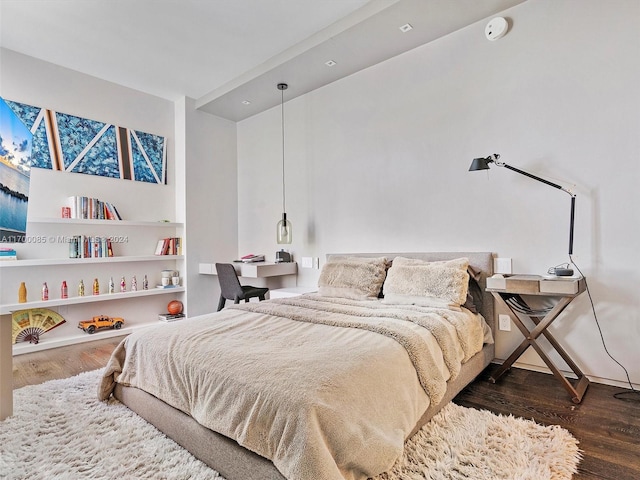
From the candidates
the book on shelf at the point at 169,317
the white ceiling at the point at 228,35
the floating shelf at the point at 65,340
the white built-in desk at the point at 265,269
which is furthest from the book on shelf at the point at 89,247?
the white ceiling at the point at 228,35

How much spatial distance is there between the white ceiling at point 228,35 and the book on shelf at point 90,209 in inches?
57.4

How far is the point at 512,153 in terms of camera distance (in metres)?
2.74

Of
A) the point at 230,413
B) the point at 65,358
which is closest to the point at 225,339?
the point at 230,413

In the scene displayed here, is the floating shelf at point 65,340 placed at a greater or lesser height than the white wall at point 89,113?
lesser

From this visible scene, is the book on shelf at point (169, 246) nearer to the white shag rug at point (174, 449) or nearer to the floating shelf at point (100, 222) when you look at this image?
the floating shelf at point (100, 222)

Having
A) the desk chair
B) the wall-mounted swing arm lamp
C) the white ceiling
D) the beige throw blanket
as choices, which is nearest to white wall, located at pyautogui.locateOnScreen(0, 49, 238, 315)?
the white ceiling

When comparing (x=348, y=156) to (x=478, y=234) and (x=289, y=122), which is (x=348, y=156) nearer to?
(x=289, y=122)

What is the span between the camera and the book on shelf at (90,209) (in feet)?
12.4

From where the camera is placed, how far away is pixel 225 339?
1.78 m

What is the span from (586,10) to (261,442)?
131 inches

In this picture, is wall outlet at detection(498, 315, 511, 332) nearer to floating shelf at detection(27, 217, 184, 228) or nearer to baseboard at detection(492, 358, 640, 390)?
baseboard at detection(492, 358, 640, 390)

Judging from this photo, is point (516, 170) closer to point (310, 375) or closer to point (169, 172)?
point (310, 375)

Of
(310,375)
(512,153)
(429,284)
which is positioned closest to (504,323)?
(429,284)

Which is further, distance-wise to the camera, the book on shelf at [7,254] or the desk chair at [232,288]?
the desk chair at [232,288]
